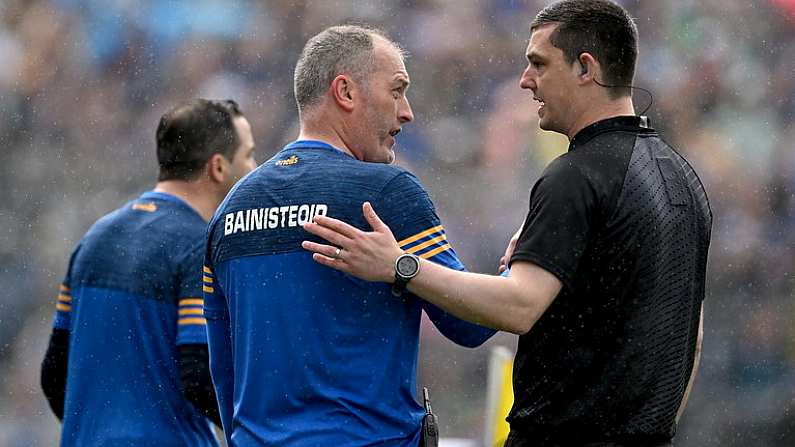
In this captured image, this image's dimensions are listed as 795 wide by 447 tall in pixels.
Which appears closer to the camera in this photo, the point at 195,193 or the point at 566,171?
the point at 566,171

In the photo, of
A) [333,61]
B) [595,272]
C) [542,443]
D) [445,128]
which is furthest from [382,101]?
[445,128]

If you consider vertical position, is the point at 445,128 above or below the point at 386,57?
below

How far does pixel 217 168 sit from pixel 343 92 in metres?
1.53

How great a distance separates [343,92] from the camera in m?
3.84

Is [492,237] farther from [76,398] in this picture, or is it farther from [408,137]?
[76,398]

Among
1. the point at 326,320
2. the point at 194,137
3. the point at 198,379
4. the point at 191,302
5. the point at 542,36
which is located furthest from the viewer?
the point at 194,137

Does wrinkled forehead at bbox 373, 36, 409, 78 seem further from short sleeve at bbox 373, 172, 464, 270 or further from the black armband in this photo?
the black armband

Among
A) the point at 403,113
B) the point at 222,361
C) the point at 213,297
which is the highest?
the point at 403,113

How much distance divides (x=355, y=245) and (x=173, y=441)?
1798 mm

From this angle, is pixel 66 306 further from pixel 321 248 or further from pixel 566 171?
pixel 566 171

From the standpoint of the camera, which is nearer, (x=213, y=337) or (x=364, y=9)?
(x=213, y=337)

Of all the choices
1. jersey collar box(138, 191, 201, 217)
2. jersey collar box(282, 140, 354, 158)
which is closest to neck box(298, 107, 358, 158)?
jersey collar box(282, 140, 354, 158)

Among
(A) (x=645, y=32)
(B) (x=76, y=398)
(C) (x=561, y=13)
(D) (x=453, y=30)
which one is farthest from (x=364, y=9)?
(C) (x=561, y=13)

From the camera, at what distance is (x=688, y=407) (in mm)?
8406
